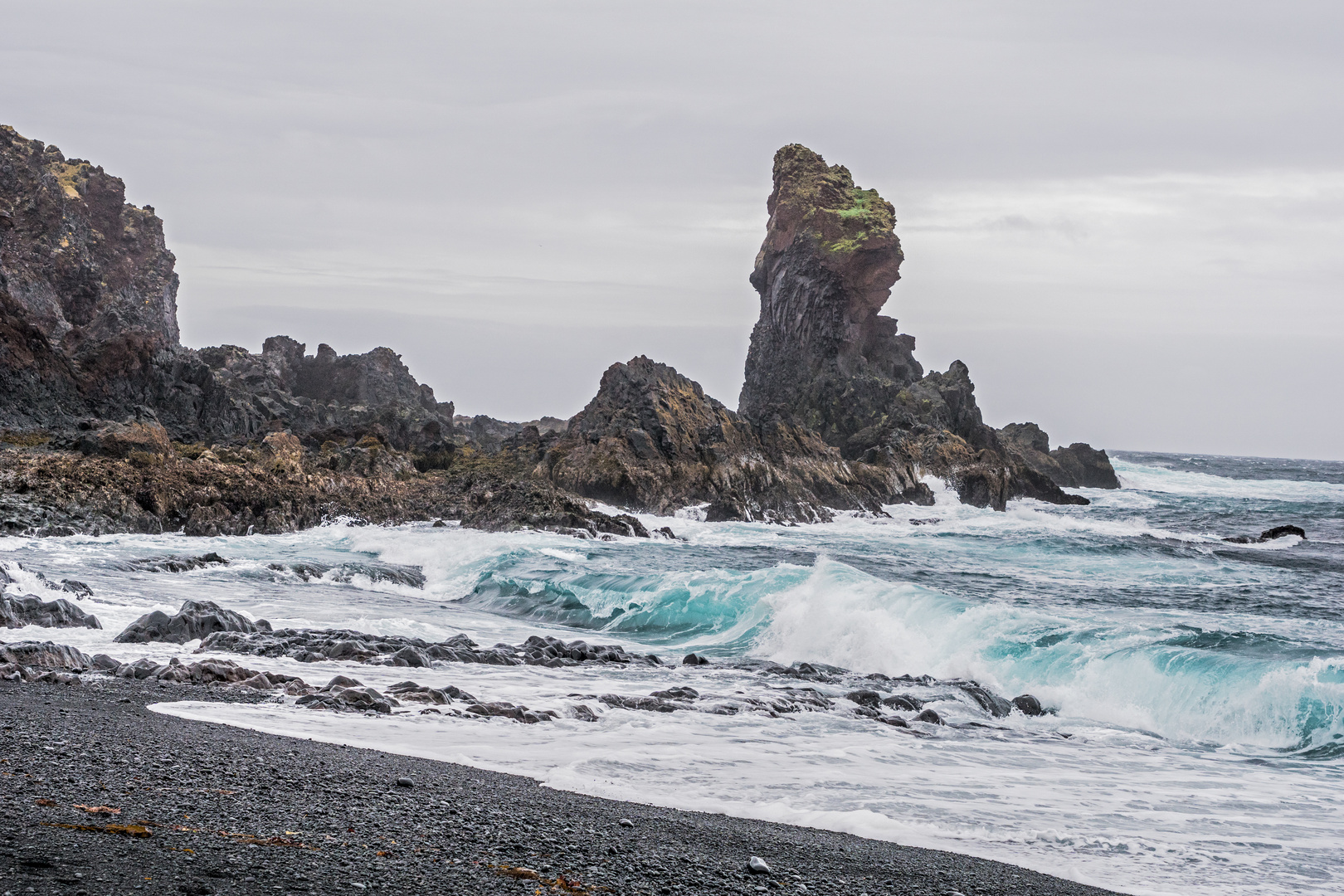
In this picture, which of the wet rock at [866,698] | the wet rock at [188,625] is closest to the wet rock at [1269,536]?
the wet rock at [866,698]

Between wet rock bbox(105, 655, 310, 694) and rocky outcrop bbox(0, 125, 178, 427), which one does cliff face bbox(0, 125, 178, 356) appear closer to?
rocky outcrop bbox(0, 125, 178, 427)

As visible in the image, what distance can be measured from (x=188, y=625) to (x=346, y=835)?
835cm

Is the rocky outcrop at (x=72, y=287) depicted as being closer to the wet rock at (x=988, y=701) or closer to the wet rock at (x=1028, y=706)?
the wet rock at (x=988, y=701)

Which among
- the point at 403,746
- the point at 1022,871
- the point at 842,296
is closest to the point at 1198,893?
the point at 1022,871

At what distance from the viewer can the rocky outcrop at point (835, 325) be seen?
63069 mm

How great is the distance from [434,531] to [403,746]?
22.1 metres

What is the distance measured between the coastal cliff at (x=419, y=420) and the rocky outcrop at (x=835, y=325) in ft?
0.63

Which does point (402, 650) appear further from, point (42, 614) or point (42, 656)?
point (42, 614)

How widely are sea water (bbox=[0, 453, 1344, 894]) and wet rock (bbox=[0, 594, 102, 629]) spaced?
391 mm

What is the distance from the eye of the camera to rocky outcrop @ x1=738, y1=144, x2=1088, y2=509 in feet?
207

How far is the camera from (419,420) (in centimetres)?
5538

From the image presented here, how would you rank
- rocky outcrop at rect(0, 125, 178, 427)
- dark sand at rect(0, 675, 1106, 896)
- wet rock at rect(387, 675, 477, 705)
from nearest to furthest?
dark sand at rect(0, 675, 1106, 896), wet rock at rect(387, 675, 477, 705), rocky outcrop at rect(0, 125, 178, 427)

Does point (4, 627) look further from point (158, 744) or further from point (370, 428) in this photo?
point (370, 428)

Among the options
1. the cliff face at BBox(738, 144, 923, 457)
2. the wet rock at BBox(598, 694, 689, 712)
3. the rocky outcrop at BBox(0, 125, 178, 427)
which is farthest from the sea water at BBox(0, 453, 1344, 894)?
the cliff face at BBox(738, 144, 923, 457)
